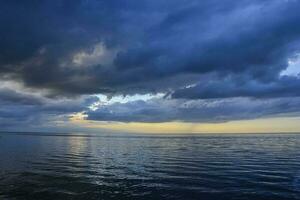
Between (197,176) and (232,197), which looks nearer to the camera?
(232,197)

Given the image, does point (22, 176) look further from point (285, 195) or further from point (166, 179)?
point (285, 195)

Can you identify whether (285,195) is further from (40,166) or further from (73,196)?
(40,166)

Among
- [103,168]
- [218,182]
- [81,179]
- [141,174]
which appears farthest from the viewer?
[103,168]

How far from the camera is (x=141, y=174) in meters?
48.4

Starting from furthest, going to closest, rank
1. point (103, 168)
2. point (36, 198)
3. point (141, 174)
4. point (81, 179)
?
point (103, 168), point (141, 174), point (81, 179), point (36, 198)

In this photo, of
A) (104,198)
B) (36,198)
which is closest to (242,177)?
(104,198)

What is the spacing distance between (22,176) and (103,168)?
14750mm

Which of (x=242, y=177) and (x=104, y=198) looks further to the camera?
(x=242, y=177)

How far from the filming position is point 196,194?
34312 mm

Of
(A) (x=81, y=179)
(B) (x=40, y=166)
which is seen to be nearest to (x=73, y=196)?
(A) (x=81, y=179)

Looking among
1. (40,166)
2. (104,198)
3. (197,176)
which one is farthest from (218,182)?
(40,166)

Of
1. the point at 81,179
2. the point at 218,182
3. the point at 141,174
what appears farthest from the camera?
the point at 141,174

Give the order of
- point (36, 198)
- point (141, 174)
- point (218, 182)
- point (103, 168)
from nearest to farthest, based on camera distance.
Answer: point (36, 198) < point (218, 182) < point (141, 174) < point (103, 168)

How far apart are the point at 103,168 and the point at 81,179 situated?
41.7 feet
